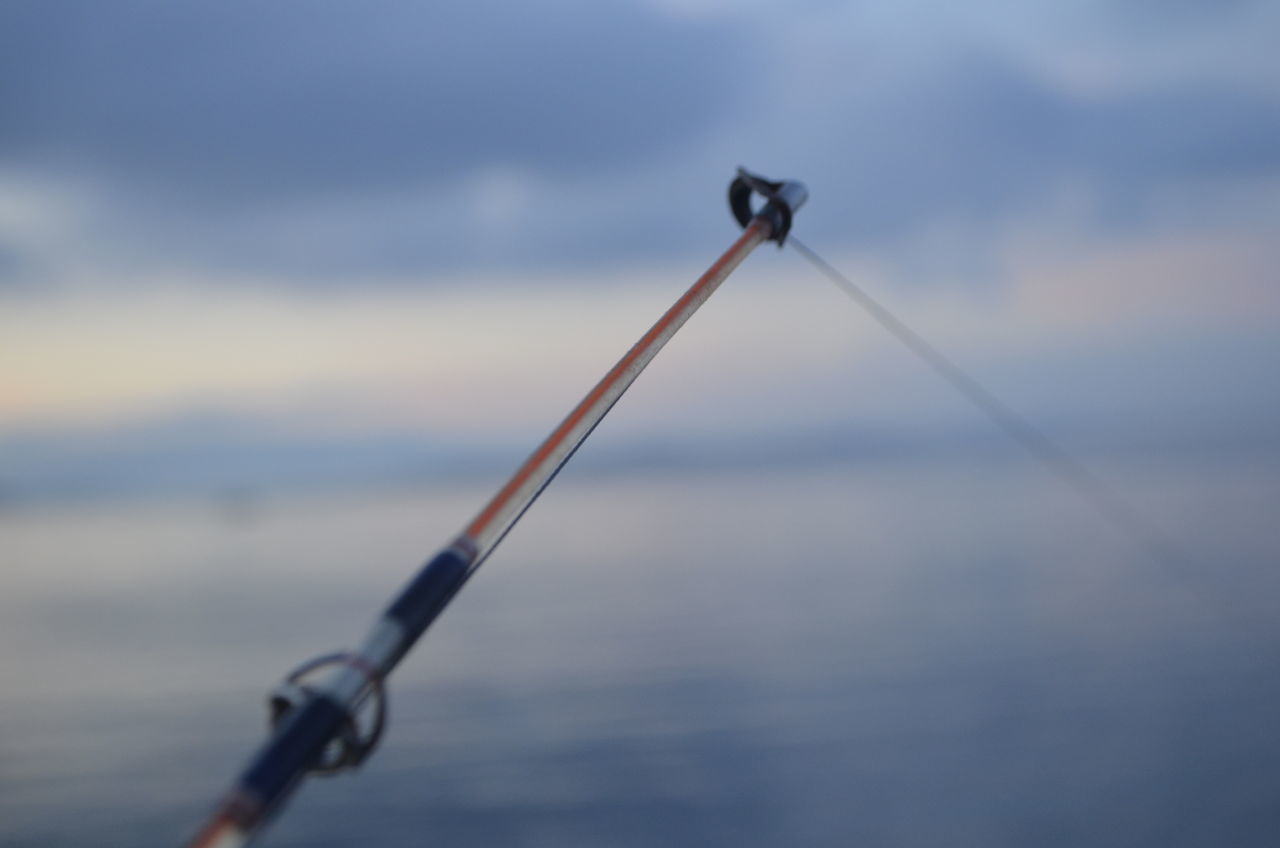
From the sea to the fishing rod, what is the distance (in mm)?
1855

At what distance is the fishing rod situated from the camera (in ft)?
3.93

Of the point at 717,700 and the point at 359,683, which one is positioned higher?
the point at 717,700

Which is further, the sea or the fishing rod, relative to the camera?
the sea

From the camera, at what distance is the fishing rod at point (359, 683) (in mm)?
1198

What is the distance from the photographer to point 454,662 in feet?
50.6

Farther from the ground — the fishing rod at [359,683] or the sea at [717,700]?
the sea at [717,700]

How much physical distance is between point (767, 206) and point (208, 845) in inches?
70.0

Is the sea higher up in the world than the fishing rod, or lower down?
higher up

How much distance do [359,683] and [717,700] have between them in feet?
39.9

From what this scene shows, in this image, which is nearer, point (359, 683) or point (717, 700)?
point (359, 683)

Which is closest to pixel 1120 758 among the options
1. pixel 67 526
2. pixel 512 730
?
pixel 512 730

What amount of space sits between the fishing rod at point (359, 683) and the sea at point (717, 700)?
6.08ft

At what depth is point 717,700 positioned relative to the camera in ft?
43.1

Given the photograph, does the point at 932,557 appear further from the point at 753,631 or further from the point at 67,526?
the point at 67,526
